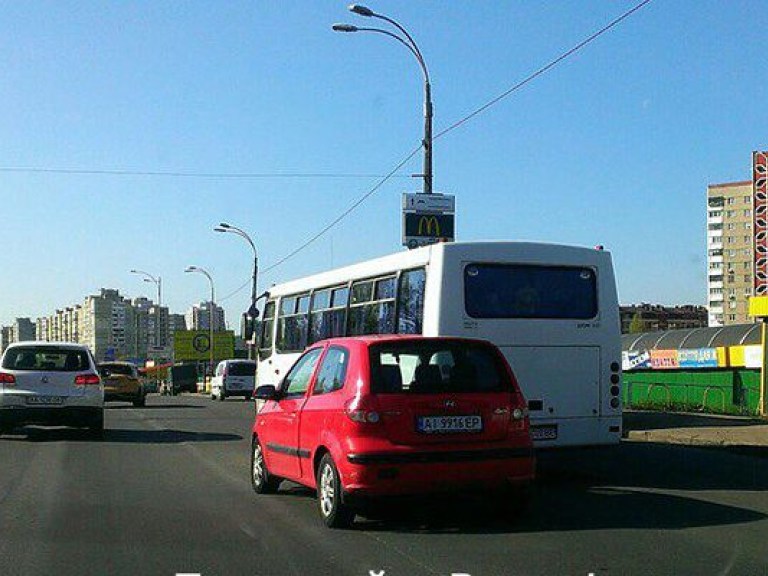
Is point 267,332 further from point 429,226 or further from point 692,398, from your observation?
point 692,398

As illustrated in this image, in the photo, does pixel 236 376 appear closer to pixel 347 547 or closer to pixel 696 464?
pixel 696 464

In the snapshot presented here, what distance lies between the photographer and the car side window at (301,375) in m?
A: 10.0

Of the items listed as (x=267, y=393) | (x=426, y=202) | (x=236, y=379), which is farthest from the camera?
(x=236, y=379)

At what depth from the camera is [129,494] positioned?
11078mm

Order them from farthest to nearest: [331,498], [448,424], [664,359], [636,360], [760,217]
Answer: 1. [636,360]
2. [760,217]
3. [664,359]
4. [331,498]
5. [448,424]

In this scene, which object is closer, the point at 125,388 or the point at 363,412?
the point at 363,412

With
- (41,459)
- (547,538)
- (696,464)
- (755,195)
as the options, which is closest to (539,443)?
(696,464)

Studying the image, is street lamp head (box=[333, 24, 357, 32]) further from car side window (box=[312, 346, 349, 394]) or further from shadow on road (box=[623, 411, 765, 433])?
car side window (box=[312, 346, 349, 394])

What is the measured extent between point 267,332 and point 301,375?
11315 millimetres

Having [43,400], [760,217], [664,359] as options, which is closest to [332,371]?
[43,400]

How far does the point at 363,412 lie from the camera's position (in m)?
8.54

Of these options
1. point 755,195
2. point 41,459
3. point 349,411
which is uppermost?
point 755,195

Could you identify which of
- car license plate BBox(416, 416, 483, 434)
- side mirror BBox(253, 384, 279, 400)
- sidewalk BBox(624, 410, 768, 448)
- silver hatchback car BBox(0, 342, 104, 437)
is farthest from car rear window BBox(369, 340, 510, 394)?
silver hatchback car BBox(0, 342, 104, 437)

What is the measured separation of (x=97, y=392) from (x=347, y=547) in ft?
39.7
